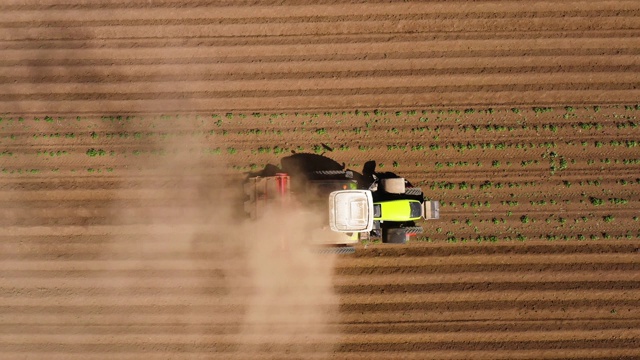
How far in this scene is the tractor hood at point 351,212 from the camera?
8.67 metres

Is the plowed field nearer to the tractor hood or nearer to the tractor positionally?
the tractor

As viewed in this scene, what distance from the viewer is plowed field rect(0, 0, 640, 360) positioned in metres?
10.0

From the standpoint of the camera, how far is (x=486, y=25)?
1043 cm

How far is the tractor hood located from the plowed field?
1678 mm

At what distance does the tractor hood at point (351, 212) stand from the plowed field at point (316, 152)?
1.68 meters

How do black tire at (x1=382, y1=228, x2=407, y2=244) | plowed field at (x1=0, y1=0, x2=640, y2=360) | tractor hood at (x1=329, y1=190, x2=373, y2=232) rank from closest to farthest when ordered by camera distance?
tractor hood at (x1=329, y1=190, x2=373, y2=232) < black tire at (x1=382, y1=228, x2=407, y2=244) < plowed field at (x1=0, y1=0, x2=640, y2=360)

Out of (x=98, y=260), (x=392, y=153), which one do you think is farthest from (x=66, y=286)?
(x=392, y=153)

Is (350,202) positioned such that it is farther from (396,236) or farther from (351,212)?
(396,236)

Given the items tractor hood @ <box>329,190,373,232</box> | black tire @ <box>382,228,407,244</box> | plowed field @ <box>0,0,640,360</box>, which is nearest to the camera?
tractor hood @ <box>329,190,373,232</box>

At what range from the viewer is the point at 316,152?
33.8 ft

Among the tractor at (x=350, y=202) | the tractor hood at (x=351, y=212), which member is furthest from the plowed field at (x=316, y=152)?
the tractor hood at (x=351, y=212)

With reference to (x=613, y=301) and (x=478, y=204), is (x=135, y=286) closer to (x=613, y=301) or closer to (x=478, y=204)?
(x=478, y=204)

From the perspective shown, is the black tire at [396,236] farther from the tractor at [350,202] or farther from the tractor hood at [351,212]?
the tractor hood at [351,212]

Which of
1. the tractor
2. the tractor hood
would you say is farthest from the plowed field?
the tractor hood
